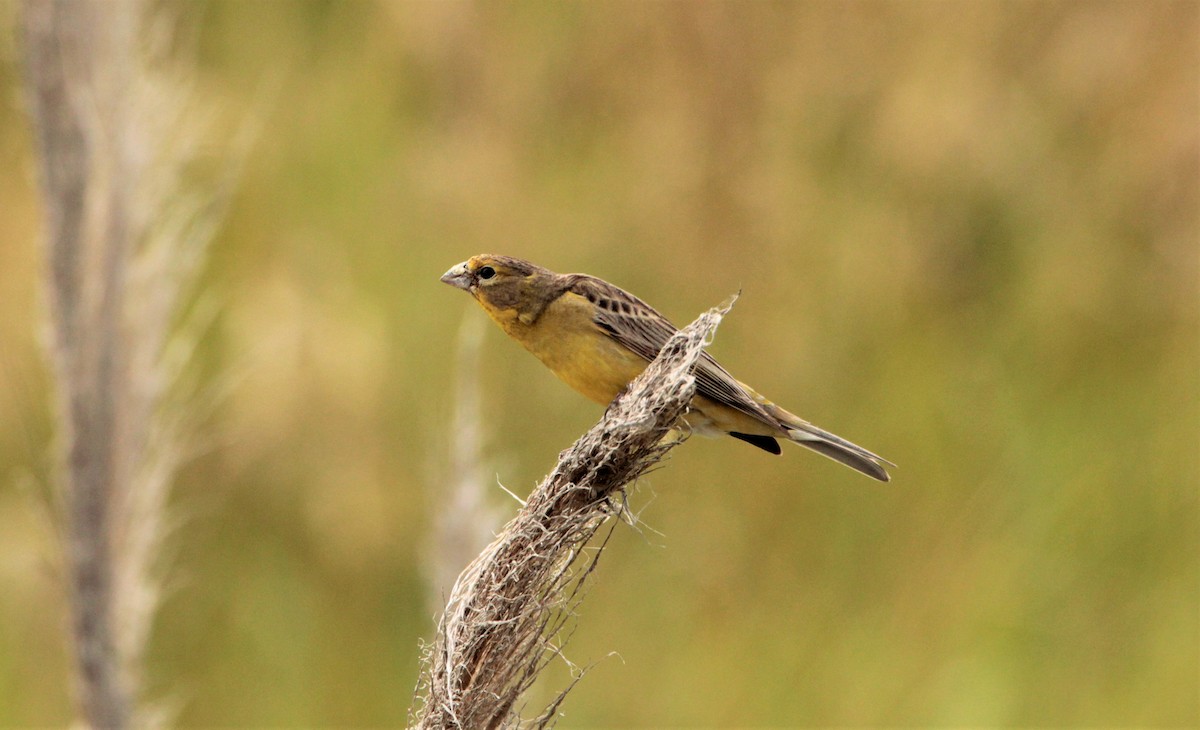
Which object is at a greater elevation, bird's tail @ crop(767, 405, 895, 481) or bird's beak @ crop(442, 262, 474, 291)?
bird's beak @ crop(442, 262, 474, 291)

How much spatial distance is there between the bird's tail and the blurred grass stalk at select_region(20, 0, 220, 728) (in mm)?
2102

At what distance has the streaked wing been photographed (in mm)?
3893

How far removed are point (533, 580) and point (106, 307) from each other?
76.7 inches

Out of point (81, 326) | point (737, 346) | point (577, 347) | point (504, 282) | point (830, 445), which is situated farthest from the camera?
point (737, 346)

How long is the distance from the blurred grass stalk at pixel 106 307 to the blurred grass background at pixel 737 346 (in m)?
2.81

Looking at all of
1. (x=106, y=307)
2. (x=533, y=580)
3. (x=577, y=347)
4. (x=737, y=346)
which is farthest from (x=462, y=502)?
(x=737, y=346)

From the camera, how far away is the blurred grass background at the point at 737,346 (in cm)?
705

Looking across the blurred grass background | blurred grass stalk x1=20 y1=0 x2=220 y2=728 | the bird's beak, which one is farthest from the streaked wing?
the blurred grass background

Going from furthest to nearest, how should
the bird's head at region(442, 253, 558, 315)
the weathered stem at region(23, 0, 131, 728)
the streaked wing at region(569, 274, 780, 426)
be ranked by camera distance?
the bird's head at region(442, 253, 558, 315)
the streaked wing at region(569, 274, 780, 426)
the weathered stem at region(23, 0, 131, 728)

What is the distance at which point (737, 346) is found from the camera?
7496mm

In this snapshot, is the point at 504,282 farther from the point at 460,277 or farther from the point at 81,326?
the point at 81,326

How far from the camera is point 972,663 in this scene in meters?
7.15

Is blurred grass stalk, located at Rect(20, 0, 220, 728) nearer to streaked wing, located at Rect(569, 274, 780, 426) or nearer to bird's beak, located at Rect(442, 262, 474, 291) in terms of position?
bird's beak, located at Rect(442, 262, 474, 291)

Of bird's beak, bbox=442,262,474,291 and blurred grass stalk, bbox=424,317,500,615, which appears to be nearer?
blurred grass stalk, bbox=424,317,500,615
